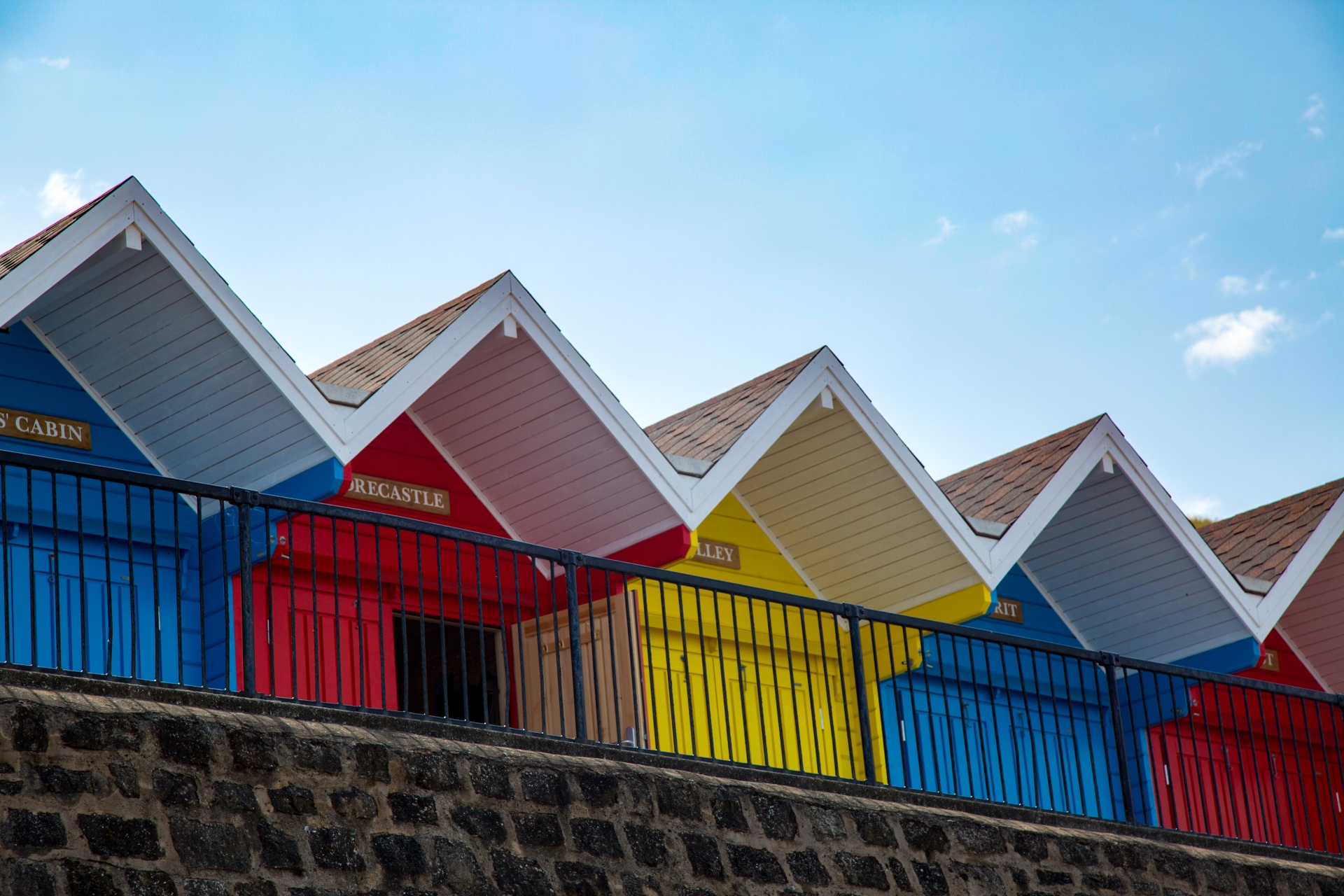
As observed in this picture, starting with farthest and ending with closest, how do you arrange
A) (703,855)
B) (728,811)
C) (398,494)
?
(398,494) < (728,811) < (703,855)

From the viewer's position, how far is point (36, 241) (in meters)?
10.2

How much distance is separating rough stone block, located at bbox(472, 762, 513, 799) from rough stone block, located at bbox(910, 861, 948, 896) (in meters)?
2.68

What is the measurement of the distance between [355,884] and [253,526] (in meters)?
4.32

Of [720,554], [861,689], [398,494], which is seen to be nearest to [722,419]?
[720,554]

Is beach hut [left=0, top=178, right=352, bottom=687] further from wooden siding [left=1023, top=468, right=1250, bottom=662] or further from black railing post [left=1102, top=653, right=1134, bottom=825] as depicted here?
wooden siding [left=1023, top=468, right=1250, bottom=662]

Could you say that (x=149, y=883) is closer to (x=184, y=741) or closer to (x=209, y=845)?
(x=209, y=845)

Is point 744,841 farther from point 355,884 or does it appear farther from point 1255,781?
point 1255,781

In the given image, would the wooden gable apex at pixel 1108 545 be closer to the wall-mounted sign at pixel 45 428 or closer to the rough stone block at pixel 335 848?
the wall-mounted sign at pixel 45 428

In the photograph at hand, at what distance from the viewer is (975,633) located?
1069cm

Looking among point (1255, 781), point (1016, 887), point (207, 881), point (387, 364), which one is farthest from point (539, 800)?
point (1255, 781)

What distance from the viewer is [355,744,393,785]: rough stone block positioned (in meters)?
7.60

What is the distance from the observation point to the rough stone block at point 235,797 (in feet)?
23.3

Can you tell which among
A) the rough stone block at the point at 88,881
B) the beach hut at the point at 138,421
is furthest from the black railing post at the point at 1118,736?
the rough stone block at the point at 88,881

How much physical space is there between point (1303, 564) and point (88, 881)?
12.0 m
